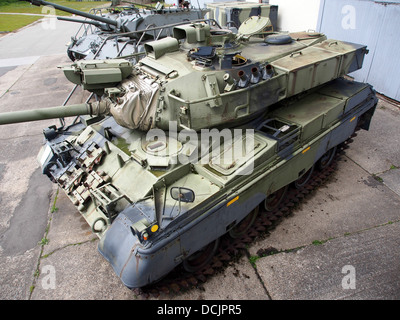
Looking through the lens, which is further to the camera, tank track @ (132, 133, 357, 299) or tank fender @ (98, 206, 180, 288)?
tank track @ (132, 133, 357, 299)

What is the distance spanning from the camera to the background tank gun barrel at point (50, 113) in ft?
16.5

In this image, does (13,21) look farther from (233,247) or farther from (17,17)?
(233,247)

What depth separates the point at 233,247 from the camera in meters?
5.88

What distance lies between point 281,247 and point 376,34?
9.57 m

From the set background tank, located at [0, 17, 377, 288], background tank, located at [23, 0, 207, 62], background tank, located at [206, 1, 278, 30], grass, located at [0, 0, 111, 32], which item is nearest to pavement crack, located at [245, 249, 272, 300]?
background tank, located at [0, 17, 377, 288]

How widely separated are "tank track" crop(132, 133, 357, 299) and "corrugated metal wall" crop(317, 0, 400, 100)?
20.7 ft

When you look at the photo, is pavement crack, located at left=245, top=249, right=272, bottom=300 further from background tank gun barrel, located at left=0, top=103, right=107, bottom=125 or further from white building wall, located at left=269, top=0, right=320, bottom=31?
white building wall, located at left=269, top=0, right=320, bottom=31

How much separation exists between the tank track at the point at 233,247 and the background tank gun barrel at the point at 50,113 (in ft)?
10.5

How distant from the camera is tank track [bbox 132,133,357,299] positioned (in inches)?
207

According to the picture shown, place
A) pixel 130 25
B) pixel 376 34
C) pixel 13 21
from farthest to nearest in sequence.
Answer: pixel 13 21, pixel 130 25, pixel 376 34

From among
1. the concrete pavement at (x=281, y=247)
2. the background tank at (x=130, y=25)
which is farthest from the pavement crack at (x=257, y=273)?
the background tank at (x=130, y=25)

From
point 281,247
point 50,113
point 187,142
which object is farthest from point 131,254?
point 281,247
